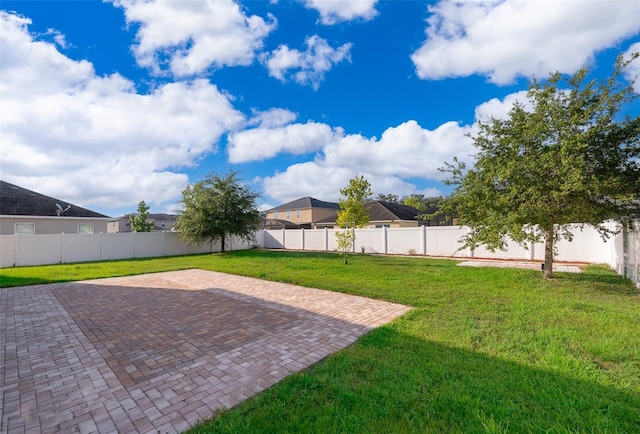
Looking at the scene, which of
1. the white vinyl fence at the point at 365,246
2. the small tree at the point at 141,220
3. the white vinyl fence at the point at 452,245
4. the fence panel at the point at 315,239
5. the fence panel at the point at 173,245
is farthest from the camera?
the small tree at the point at 141,220

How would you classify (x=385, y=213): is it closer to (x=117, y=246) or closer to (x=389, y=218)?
(x=389, y=218)

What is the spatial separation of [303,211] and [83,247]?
27.7 meters

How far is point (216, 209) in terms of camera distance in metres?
18.8

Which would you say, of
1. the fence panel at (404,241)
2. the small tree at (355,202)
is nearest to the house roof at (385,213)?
the small tree at (355,202)

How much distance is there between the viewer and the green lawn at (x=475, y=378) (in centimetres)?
251

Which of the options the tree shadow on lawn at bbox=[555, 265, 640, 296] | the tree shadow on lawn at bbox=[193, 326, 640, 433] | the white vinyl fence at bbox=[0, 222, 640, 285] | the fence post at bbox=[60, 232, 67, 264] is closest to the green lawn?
the tree shadow on lawn at bbox=[193, 326, 640, 433]

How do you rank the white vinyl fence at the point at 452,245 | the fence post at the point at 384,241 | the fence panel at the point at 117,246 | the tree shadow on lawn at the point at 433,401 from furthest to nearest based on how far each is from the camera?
the fence post at the point at 384,241
the fence panel at the point at 117,246
the white vinyl fence at the point at 452,245
the tree shadow on lawn at the point at 433,401

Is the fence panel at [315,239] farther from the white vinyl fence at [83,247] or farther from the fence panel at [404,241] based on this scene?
the white vinyl fence at [83,247]

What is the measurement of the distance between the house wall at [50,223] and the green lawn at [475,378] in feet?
72.5

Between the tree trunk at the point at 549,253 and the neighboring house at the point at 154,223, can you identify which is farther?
the neighboring house at the point at 154,223

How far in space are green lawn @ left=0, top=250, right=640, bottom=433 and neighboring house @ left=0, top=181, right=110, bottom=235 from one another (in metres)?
22.1

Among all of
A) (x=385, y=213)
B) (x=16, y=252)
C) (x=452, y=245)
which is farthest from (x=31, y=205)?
(x=385, y=213)

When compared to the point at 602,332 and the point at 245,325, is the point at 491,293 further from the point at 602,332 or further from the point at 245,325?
the point at 245,325

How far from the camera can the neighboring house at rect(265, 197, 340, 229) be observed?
136ft
